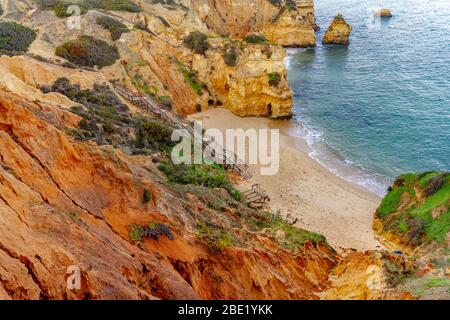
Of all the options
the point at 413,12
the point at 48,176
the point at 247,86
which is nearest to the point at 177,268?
the point at 48,176

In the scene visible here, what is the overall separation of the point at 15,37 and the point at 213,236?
28650mm

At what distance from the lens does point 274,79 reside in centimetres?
4300

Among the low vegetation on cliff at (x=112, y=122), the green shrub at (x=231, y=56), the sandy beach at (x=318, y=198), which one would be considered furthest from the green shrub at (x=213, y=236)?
the green shrub at (x=231, y=56)

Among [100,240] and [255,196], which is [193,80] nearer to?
[255,196]

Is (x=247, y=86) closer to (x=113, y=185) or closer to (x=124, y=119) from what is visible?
(x=124, y=119)

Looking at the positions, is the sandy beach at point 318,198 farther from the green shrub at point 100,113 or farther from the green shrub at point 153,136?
the green shrub at point 100,113

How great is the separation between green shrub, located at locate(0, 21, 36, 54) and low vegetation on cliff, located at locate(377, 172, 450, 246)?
2867cm

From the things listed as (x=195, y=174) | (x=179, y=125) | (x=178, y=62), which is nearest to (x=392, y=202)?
(x=195, y=174)

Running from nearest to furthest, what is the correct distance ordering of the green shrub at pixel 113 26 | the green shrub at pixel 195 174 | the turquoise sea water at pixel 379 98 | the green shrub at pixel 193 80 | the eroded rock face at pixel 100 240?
1. the eroded rock face at pixel 100 240
2. the green shrub at pixel 195 174
3. the turquoise sea water at pixel 379 98
4. the green shrub at pixel 113 26
5. the green shrub at pixel 193 80

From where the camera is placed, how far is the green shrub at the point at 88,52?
3578 centimetres

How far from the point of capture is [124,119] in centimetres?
2627

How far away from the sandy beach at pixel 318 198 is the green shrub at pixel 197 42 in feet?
30.3

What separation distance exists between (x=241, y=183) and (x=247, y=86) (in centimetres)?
1653
